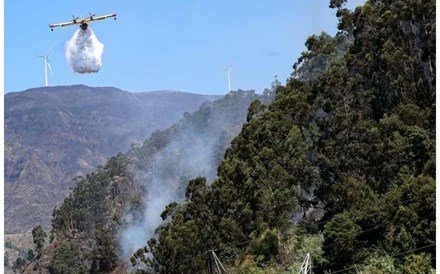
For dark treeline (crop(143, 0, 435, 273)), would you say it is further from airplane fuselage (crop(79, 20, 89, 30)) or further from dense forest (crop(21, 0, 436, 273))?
airplane fuselage (crop(79, 20, 89, 30))

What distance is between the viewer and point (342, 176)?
47.2m

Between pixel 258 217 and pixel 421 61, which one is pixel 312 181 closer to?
pixel 258 217

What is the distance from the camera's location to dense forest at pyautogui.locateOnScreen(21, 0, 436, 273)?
121 feet

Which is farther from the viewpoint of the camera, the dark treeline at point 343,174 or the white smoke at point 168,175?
the white smoke at point 168,175

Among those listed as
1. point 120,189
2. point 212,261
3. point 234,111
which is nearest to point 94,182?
point 120,189

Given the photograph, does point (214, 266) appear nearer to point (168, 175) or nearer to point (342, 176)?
point (342, 176)

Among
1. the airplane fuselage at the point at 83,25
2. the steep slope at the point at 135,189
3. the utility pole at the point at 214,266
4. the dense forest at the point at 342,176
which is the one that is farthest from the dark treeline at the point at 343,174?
the steep slope at the point at 135,189

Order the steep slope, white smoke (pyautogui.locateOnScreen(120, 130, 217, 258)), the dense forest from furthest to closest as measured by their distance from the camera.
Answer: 1. white smoke (pyautogui.locateOnScreen(120, 130, 217, 258))
2. the steep slope
3. the dense forest

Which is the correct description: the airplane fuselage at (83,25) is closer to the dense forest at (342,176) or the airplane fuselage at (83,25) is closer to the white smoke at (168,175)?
the dense forest at (342,176)

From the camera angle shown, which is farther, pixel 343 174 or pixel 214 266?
pixel 214 266

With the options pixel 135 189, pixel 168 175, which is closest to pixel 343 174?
pixel 135 189

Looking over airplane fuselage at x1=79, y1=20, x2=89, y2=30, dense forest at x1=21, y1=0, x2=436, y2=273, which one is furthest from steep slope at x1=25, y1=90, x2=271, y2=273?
airplane fuselage at x1=79, y1=20, x2=89, y2=30

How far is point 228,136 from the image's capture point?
15338cm

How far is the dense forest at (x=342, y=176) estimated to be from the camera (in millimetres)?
36750
